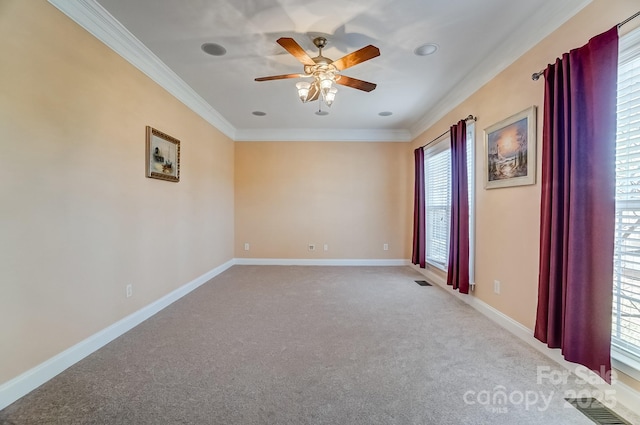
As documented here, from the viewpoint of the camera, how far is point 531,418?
1.52 m

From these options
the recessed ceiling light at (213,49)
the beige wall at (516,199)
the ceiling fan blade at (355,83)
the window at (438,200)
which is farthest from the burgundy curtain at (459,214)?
the recessed ceiling light at (213,49)

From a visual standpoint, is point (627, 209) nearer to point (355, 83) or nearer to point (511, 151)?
point (511, 151)

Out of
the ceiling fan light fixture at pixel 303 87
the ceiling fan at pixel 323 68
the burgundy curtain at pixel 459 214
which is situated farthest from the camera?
the burgundy curtain at pixel 459 214

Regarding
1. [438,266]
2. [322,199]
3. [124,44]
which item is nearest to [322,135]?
[322,199]

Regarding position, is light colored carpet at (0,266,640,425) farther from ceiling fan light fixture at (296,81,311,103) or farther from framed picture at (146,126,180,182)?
ceiling fan light fixture at (296,81,311,103)

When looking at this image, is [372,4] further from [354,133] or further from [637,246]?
[354,133]

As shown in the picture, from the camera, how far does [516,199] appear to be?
255cm

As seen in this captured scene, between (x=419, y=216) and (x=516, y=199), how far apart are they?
2.31m

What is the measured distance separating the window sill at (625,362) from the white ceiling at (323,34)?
2337 millimetres

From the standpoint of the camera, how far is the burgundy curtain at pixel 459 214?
3311 mm

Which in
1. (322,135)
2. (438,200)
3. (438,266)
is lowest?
(438,266)

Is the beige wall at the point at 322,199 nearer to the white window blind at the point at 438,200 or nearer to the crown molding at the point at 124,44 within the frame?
the white window blind at the point at 438,200

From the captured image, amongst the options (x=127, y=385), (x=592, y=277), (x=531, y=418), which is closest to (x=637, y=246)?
(x=592, y=277)

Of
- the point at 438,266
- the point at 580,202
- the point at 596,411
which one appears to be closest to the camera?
the point at 596,411
